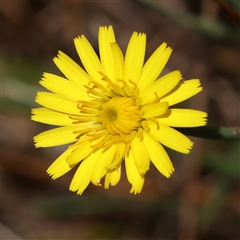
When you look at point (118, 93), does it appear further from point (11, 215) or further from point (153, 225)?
point (11, 215)

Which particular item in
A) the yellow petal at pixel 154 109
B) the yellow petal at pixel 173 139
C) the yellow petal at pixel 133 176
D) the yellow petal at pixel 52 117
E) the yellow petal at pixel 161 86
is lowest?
the yellow petal at pixel 133 176

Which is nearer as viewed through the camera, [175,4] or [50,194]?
[175,4]

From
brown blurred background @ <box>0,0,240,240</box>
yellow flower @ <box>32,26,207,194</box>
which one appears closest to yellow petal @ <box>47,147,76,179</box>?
yellow flower @ <box>32,26,207,194</box>

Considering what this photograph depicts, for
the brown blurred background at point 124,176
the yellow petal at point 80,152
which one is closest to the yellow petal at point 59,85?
the yellow petal at point 80,152

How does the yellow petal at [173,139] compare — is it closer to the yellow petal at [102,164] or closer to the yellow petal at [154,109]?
the yellow petal at [154,109]

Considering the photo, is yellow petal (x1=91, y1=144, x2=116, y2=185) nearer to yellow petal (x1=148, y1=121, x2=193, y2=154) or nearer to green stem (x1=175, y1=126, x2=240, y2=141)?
yellow petal (x1=148, y1=121, x2=193, y2=154)

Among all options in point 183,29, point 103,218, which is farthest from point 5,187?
point 183,29
